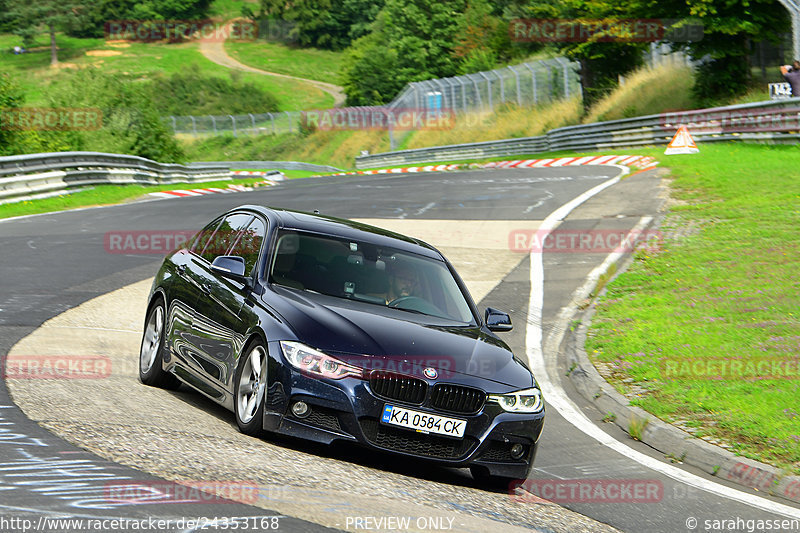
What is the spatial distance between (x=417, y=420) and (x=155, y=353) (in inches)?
120

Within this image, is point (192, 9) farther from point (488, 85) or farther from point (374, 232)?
point (374, 232)

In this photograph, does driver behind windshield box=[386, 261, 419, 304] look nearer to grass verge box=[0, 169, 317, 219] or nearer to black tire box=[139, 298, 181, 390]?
black tire box=[139, 298, 181, 390]

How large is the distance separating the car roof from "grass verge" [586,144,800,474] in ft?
8.70

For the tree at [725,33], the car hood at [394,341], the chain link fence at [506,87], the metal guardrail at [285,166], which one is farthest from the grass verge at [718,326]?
the metal guardrail at [285,166]

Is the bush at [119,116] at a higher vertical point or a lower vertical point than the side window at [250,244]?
higher

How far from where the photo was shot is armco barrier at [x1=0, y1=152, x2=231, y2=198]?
25688 mm

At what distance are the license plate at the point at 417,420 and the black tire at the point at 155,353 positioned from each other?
2.73 m

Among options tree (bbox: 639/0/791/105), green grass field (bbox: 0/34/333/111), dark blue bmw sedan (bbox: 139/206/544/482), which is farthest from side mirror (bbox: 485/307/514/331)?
green grass field (bbox: 0/34/333/111)

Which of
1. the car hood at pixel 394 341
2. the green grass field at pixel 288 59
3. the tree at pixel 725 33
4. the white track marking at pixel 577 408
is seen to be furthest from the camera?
the green grass field at pixel 288 59

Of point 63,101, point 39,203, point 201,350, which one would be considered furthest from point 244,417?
point 63,101

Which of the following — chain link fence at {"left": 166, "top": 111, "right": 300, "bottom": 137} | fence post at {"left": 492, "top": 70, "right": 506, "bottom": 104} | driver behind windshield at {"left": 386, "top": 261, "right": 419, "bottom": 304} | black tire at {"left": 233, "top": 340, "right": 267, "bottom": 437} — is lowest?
black tire at {"left": 233, "top": 340, "right": 267, "bottom": 437}

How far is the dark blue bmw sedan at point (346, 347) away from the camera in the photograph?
259 inches

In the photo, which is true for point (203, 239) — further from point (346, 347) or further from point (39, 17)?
point (39, 17)

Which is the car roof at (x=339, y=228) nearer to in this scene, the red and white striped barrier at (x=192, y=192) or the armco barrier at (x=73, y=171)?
the armco barrier at (x=73, y=171)
